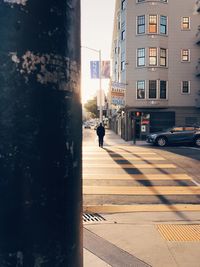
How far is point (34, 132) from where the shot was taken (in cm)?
118

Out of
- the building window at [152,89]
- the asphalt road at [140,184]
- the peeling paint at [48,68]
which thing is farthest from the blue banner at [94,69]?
the peeling paint at [48,68]

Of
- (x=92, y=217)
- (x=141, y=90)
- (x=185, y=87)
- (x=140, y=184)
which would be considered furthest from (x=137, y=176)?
(x=185, y=87)

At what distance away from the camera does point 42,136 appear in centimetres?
121

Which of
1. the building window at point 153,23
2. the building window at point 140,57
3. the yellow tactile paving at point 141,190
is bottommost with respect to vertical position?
the yellow tactile paving at point 141,190

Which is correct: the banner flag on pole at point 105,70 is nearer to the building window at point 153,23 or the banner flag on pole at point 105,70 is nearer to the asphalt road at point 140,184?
the building window at point 153,23

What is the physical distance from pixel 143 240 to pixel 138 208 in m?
2.28

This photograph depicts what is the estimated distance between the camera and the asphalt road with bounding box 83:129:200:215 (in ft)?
27.5

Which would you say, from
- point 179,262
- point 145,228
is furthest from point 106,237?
point 179,262

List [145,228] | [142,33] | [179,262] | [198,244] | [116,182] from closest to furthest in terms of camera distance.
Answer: [179,262] < [198,244] < [145,228] < [116,182] < [142,33]

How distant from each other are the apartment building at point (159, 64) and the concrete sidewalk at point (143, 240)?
2363 centimetres

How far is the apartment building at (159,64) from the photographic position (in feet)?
102

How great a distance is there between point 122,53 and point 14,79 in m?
33.2

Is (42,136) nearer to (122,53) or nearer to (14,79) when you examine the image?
(14,79)

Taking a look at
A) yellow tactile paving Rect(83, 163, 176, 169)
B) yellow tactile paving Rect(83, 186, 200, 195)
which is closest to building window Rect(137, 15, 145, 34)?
yellow tactile paving Rect(83, 163, 176, 169)
